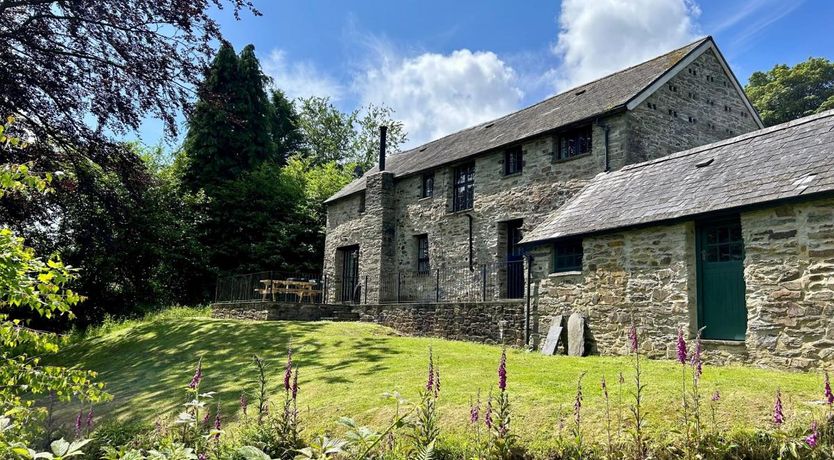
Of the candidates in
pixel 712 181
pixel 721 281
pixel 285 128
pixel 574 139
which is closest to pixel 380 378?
pixel 721 281

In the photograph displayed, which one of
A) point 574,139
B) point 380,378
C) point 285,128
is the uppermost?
point 285,128

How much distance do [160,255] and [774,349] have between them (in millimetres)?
25307

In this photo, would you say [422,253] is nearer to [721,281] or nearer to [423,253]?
[423,253]

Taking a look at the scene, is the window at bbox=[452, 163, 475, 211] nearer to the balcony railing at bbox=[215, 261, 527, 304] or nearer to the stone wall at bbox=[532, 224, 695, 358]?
the balcony railing at bbox=[215, 261, 527, 304]

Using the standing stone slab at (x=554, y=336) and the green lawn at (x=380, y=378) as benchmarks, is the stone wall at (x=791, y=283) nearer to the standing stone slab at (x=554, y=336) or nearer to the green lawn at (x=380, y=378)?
Answer: the green lawn at (x=380, y=378)

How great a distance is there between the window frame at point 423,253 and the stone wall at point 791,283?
42.4 ft

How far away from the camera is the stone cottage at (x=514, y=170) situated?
16.1 m

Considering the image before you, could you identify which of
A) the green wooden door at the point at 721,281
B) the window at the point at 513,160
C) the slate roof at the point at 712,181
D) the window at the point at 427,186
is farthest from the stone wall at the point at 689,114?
the window at the point at 427,186

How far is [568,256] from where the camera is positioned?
12.8 meters

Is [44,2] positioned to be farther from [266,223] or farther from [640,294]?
[266,223]

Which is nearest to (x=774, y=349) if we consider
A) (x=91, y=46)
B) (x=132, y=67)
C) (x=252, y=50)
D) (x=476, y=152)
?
(x=476, y=152)

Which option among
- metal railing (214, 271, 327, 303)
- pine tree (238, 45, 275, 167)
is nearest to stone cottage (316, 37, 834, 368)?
metal railing (214, 271, 327, 303)

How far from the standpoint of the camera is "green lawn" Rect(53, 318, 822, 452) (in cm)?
643

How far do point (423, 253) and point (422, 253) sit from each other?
0.07 meters
